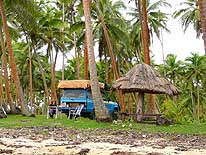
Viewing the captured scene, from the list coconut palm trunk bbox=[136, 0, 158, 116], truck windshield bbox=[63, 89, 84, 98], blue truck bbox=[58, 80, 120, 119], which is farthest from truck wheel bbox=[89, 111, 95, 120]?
coconut palm trunk bbox=[136, 0, 158, 116]

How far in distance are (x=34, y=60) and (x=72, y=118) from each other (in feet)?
70.6

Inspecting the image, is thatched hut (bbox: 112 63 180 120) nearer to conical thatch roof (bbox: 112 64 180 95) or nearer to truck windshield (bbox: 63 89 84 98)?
conical thatch roof (bbox: 112 64 180 95)

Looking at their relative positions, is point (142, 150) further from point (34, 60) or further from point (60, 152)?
point (34, 60)

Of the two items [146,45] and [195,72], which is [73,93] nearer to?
[146,45]

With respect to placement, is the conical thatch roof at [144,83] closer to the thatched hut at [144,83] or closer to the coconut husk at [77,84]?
the thatched hut at [144,83]

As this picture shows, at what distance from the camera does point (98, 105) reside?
59.0 ft

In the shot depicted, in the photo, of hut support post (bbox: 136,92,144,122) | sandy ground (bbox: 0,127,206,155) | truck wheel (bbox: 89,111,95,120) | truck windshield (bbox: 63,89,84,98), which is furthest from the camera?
truck windshield (bbox: 63,89,84,98)

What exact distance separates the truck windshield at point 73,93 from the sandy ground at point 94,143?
21.8 feet

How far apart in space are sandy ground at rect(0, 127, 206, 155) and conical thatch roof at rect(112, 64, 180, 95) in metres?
4.49

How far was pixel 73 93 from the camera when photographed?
21609 millimetres

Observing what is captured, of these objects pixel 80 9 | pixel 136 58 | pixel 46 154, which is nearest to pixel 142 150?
pixel 46 154

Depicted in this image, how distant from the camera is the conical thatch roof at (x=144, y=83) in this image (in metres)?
18.7

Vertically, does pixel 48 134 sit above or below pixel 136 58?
below

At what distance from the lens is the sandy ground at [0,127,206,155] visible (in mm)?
9570
